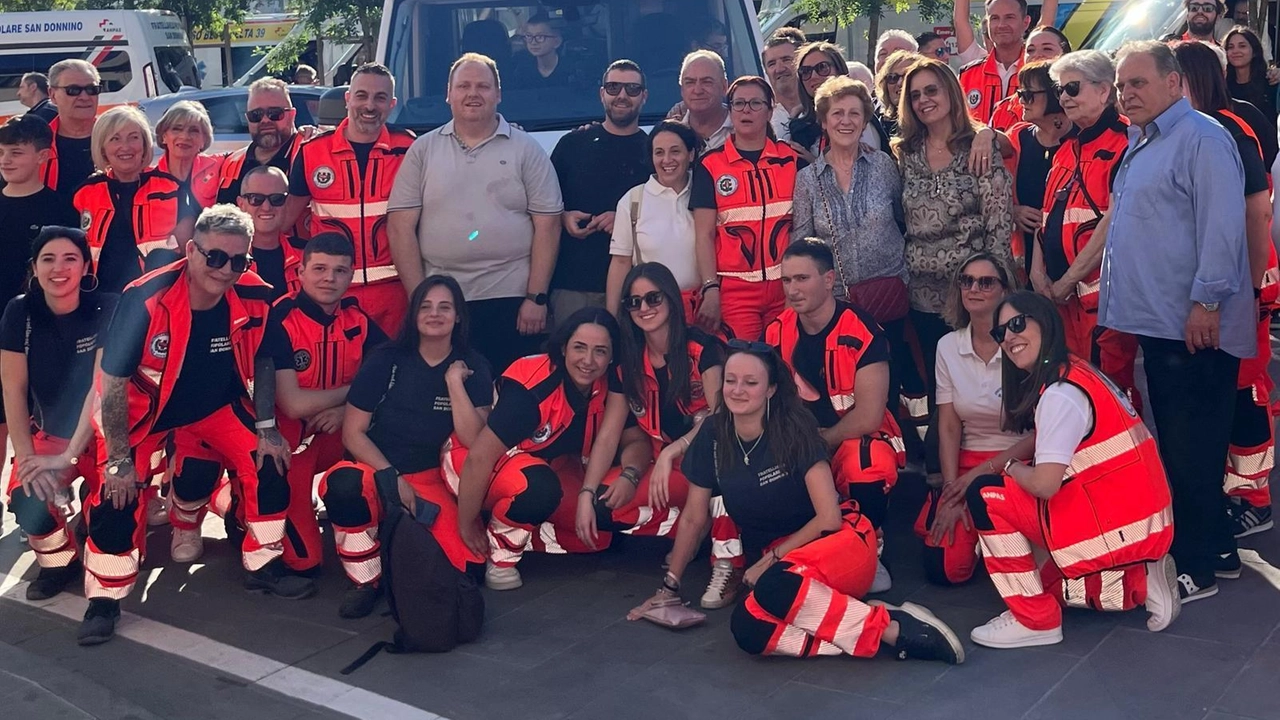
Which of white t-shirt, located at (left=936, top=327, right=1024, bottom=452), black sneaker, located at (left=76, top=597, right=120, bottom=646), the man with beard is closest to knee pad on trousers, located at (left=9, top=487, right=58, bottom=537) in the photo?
black sneaker, located at (left=76, top=597, right=120, bottom=646)

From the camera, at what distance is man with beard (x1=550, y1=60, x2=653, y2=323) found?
252 inches

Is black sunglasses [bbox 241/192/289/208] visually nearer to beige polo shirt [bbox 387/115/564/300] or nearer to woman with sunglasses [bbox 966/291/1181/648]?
beige polo shirt [bbox 387/115/564/300]

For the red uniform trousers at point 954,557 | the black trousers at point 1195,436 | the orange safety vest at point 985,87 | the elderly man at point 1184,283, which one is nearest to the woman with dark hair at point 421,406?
the red uniform trousers at point 954,557

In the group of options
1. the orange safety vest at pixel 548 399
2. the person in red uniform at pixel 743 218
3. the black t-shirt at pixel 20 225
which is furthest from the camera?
the black t-shirt at pixel 20 225

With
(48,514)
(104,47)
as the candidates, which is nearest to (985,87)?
(48,514)

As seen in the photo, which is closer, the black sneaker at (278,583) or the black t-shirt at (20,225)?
the black sneaker at (278,583)

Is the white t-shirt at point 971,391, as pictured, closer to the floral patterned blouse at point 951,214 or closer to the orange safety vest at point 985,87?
the floral patterned blouse at point 951,214

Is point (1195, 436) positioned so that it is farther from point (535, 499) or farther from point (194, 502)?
point (194, 502)

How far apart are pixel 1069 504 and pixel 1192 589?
658 millimetres

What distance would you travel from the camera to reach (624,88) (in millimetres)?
6277

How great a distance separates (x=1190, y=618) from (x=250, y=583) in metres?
3.60

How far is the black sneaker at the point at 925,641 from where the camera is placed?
4.57 metres

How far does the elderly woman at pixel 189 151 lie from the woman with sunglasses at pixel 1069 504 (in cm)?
383

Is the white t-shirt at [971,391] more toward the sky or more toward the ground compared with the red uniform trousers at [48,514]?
more toward the sky
